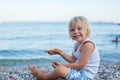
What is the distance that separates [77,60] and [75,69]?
251 mm

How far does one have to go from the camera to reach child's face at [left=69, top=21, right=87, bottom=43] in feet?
17.2

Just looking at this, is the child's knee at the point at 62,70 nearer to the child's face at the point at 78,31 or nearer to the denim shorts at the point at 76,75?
the denim shorts at the point at 76,75

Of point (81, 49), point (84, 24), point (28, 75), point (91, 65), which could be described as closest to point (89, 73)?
point (91, 65)

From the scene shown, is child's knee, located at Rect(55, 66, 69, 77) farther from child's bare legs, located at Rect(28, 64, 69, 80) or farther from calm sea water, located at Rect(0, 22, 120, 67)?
calm sea water, located at Rect(0, 22, 120, 67)

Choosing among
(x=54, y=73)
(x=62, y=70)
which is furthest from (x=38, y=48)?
(x=62, y=70)

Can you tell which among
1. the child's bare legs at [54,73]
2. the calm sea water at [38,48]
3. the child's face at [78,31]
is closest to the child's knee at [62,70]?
the child's bare legs at [54,73]

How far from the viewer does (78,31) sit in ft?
17.4

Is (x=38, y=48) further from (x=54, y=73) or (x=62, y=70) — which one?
(x=62, y=70)

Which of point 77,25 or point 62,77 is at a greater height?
point 77,25

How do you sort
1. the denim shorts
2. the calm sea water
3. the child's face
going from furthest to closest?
1. the calm sea water
2. the child's face
3. the denim shorts

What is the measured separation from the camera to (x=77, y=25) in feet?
17.2

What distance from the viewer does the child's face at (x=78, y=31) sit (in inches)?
207

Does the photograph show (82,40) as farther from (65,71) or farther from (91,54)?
(65,71)

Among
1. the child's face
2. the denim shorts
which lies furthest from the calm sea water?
the denim shorts
